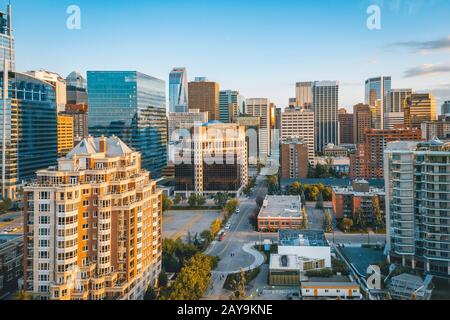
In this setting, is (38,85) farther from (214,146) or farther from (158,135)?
(214,146)

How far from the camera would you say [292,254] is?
609cm

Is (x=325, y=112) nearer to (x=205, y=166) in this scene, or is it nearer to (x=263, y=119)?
(x=263, y=119)

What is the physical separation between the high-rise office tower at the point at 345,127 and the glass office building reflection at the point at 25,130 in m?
12.8

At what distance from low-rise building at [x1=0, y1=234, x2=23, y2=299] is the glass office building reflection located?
22.7ft

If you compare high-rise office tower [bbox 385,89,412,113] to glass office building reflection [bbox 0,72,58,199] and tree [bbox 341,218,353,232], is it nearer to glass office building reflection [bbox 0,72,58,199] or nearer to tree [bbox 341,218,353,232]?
tree [bbox 341,218,353,232]

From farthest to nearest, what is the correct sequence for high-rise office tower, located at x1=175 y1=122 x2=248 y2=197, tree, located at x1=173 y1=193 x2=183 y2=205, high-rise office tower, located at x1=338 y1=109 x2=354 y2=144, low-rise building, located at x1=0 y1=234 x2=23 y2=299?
high-rise office tower, located at x1=338 y1=109 x2=354 y2=144 → high-rise office tower, located at x1=175 y1=122 x2=248 y2=197 → tree, located at x1=173 y1=193 x2=183 y2=205 → low-rise building, located at x1=0 y1=234 x2=23 y2=299

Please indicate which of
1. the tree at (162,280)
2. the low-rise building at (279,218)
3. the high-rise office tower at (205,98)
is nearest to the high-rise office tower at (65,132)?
the high-rise office tower at (205,98)

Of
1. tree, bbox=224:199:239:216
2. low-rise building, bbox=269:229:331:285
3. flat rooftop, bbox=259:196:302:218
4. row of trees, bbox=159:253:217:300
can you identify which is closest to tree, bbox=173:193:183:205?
tree, bbox=224:199:239:216

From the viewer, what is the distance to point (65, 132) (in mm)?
15953

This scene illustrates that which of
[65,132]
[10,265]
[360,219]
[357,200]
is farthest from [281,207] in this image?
[65,132]

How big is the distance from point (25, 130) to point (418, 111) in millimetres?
13098

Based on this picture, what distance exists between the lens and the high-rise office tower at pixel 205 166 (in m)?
13.1

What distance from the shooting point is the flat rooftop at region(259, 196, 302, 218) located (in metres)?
9.05
